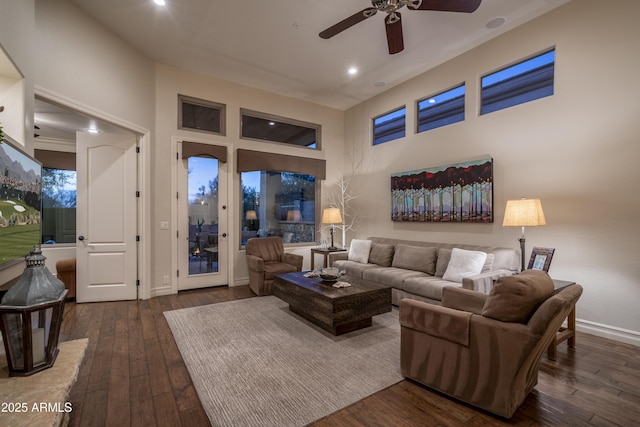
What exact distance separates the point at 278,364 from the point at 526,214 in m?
2.97

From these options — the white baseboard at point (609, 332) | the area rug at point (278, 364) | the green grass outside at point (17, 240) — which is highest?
the green grass outside at point (17, 240)

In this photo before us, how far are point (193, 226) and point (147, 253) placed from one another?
86 cm

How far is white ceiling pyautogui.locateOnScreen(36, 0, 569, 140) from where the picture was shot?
3521 mm

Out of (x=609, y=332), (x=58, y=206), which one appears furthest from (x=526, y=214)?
(x=58, y=206)

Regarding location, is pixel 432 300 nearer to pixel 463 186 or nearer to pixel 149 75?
pixel 463 186

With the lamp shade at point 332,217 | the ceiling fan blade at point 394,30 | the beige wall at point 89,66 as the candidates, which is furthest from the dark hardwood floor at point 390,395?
the ceiling fan blade at point 394,30

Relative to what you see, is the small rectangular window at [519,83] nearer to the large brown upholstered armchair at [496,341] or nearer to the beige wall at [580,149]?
the beige wall at [580,149]

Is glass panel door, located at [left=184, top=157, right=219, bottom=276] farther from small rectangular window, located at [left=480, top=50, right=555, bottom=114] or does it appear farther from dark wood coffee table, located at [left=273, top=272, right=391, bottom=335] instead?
small rectangular window, located at [left=480, top=50, right=555, bottom=114]

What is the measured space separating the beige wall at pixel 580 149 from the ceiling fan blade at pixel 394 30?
176 cm

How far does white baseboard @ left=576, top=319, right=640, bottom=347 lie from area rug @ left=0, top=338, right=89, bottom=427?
4.67 m

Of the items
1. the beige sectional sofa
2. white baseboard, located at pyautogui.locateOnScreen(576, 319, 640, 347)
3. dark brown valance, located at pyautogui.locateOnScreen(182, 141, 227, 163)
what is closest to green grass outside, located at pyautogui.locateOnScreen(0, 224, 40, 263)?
dark brown valance, located at pyautogui.locateOnScreen(182, 141, 227, 163)

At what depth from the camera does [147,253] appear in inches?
178

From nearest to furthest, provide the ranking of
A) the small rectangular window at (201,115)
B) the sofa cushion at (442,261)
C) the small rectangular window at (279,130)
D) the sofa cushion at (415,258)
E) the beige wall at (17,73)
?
the beige wall at (17,73) → the sofa cushion at (442,261) → the sofa cushion at (415,258) → the small rectangular window at (201,115) → the small rectangular window at (279,130)

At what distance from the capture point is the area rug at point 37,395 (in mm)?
1194
